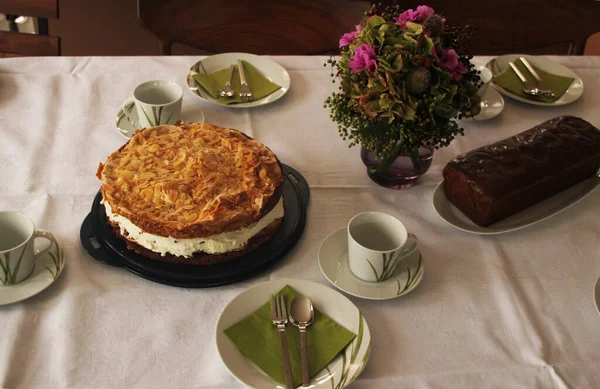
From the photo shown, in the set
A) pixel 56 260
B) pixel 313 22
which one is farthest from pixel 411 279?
pixel 313 22

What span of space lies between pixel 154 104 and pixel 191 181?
357 mm

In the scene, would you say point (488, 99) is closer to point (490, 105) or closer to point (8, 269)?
point (490, 105)

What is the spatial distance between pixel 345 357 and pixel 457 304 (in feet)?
0.78

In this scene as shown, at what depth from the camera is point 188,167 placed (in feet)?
3.75

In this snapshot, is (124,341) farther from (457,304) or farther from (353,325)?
(457,304)

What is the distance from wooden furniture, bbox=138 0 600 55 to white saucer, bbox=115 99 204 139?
0.42 metres

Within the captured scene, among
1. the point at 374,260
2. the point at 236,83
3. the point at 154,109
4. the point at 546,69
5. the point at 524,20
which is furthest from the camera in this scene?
the point at 524,20

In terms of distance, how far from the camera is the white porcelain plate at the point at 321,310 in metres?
0.91

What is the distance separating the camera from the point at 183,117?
4.78 ft

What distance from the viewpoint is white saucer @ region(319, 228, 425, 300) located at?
106 cm

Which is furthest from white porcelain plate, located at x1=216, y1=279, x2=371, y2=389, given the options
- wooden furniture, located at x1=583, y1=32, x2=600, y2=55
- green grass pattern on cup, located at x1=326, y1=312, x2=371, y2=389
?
wooden furniture, located at x1=583, y1=32, x2=600, y2=55

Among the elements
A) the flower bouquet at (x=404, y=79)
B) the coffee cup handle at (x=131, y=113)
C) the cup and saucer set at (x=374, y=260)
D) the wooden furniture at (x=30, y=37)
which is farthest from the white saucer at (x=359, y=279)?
the wooden furniture at (x=30, y=37)

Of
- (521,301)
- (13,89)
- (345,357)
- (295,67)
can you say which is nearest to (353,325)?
(345,357)

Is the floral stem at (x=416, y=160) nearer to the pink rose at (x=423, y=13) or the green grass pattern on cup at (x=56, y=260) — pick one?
the pink rose at (x=423, y=13)
